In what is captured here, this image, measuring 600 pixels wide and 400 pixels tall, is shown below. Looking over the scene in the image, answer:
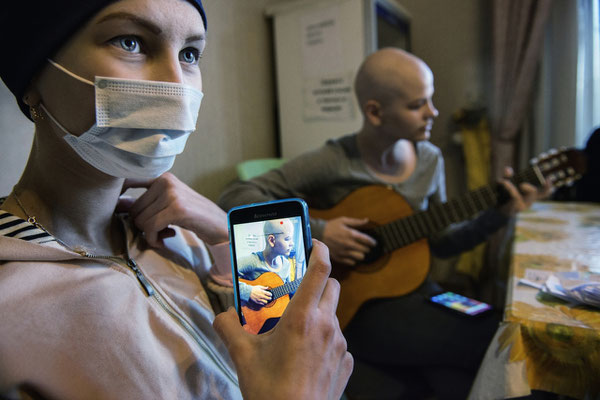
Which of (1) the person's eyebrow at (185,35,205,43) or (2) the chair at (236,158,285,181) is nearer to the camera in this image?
(1) the person's eyebrow at (185,35,205,43)

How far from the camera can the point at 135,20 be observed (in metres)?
0.51

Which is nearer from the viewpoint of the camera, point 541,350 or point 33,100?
point 33,100

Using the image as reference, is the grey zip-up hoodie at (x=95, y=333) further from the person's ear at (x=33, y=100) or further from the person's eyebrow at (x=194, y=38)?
the person's eyebrow at (x=194, y=38)

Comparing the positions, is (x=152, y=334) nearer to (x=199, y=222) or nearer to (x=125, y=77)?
(x=199, y=222)

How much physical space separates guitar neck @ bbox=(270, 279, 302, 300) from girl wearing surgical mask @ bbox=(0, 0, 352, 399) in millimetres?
61

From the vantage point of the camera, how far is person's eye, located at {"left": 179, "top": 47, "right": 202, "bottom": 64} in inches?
24.0

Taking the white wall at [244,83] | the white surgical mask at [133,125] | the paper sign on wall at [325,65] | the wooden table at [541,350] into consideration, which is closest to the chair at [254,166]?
the white wall at [244,83]

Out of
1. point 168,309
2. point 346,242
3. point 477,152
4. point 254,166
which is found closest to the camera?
point 168,309

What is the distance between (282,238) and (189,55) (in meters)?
0.34

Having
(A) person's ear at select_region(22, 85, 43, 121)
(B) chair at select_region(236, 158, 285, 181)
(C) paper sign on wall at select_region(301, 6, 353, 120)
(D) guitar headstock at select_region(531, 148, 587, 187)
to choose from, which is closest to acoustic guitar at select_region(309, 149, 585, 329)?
(D) guitar headstock at select_region(531, 148, 587, 187)

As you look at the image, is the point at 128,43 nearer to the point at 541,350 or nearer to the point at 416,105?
the point at 541,350

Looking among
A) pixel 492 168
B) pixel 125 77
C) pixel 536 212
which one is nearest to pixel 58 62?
pixel 125 77

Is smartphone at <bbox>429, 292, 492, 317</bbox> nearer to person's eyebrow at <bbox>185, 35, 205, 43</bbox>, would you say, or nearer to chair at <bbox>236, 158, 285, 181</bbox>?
chair at <bbox>236, 158, 285, 181</bbox>

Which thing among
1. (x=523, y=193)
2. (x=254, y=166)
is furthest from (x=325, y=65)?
(x=523, y=193)
